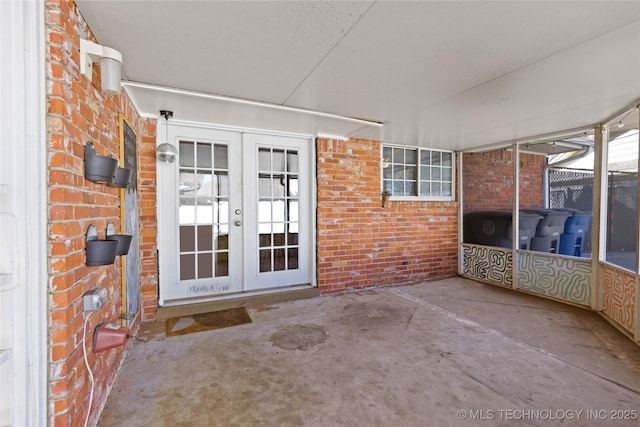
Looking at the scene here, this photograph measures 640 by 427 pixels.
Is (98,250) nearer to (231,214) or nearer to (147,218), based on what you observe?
(147,218)

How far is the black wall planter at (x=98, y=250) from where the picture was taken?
163 centimetres

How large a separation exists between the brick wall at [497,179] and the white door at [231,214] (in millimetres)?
3199

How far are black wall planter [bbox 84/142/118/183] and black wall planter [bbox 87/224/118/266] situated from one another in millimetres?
291

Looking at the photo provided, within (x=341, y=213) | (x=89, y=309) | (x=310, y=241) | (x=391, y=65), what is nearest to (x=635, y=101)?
(x=391, y=65)

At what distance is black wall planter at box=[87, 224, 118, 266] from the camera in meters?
1.63

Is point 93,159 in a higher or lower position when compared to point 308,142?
lower

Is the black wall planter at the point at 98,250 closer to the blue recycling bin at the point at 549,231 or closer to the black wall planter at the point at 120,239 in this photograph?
the black wall planter at the point at 120,239

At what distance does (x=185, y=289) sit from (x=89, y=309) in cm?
216

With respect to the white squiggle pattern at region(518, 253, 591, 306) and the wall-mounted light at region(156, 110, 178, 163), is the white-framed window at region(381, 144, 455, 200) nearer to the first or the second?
the white squiggle pattern at region(518, 253, 591, 306)

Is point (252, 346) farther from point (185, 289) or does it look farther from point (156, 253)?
point (156, 253)

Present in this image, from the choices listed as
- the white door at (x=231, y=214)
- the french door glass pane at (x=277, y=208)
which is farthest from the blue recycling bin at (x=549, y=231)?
the french door glass pane at (x=277, y=208)

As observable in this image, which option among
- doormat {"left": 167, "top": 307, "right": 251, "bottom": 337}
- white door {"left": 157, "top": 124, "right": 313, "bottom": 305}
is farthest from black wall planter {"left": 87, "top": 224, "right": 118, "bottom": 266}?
white door {"left": 157, "top": 124, "right": 313, "bottom": 305}

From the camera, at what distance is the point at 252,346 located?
2773mm

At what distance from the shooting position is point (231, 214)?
390 centimetres
